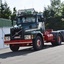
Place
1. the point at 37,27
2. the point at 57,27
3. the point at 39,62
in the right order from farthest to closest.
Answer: the point at 57,27 < the point at 37,27 < the point at 39,62

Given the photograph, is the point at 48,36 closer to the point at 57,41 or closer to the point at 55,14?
the point at 57,41

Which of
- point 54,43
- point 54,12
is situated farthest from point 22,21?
point 54,12

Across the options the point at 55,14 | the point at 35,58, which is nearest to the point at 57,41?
the point at 35,58

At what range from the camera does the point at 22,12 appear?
21.8 m

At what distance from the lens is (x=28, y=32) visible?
19.4 m

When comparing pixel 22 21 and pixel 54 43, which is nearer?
pixel 22 21

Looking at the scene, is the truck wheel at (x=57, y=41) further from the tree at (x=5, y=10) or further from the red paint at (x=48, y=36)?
the tree at (x=5, y=10)

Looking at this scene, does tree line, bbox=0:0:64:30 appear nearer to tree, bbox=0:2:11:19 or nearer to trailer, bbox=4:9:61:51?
tree, bbox=0:2:11:19

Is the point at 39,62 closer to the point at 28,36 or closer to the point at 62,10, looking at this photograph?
the point at 28,36

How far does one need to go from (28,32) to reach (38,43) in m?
1.29

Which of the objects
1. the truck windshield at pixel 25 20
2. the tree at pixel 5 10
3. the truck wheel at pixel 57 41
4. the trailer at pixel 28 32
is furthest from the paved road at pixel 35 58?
the tree at pixel 5 10

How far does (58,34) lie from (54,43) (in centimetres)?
97

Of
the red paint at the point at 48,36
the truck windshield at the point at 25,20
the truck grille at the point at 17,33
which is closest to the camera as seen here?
the truck grille at the point at 17,33

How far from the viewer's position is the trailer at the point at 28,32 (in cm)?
1936
